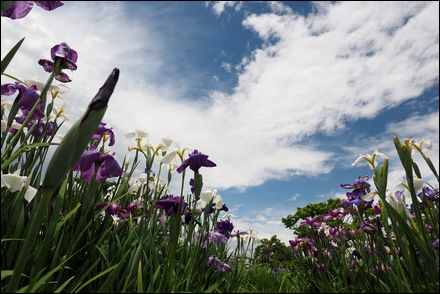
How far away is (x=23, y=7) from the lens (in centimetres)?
213

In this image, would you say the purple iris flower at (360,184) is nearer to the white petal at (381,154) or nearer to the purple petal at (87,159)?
the white petal at (381,154)

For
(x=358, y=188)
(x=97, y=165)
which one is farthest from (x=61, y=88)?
(x=358, y=188)

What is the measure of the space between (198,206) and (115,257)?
1.61 m

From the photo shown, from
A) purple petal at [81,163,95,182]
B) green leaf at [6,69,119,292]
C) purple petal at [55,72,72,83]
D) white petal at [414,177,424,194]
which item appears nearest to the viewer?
green leaf at [6,69,119,292]

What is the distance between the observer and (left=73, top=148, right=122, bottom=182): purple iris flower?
2910 millimetres

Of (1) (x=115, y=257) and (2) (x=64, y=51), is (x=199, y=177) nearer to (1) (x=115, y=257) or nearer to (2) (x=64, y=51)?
(1) (x=115, y=257)

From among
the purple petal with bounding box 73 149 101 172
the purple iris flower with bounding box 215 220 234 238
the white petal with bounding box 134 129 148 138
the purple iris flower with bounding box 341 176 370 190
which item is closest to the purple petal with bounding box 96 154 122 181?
the purple petal with bounding box 73 149 101 172

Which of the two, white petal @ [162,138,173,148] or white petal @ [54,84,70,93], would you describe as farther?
white petal @ [162,138,173,148]

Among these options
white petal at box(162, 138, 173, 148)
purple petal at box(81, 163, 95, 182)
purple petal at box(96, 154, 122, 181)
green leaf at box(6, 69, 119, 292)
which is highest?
white petal at box(162, 138, 173, 148)

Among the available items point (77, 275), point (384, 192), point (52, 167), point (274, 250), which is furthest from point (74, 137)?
point (274, 250)

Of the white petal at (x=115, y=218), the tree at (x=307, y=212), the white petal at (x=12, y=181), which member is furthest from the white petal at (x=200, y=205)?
the tree at (x=307, y=212)

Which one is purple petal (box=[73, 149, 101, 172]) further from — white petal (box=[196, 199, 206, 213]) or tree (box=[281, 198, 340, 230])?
tree (box=[281, 198, 340, 230])

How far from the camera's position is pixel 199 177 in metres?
3.25

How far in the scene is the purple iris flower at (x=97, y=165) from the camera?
2910 millimetres
